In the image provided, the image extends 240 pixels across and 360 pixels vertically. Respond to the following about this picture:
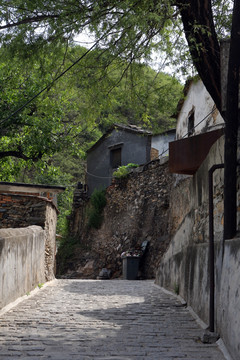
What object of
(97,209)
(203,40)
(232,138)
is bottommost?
(97,209)

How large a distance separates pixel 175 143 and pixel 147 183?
506 inches

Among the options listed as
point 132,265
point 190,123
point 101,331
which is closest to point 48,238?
point 101,331

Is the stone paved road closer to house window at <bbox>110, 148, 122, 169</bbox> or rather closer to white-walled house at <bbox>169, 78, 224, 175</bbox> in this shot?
white-walled house at <bbox>169, 78, 224, 175</bbox>

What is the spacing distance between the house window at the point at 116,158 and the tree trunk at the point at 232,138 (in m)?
22.1

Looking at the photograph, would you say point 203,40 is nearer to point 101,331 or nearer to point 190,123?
point 101,331

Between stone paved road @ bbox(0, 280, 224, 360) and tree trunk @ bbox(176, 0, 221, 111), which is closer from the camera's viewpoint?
stone paved road @ bbox(0, 280, 224, 360)

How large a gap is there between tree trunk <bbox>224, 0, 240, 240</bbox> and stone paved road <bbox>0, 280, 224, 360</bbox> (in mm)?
1217

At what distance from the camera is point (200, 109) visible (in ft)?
48.4

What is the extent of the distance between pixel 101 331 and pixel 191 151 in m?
2.96

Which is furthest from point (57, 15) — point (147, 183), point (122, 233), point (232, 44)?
point (122, 233)

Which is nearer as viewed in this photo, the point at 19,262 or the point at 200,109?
the point at 19,262

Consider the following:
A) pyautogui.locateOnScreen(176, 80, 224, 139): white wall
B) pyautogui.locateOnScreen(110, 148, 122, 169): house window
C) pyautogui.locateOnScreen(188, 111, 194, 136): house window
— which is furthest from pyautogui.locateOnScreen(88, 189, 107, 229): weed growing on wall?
pyautogui.locateOnScreen(188, 111, 194, 136): house window

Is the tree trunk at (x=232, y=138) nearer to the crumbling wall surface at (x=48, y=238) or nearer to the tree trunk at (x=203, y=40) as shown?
the tree trunk at (x=203, y=40)

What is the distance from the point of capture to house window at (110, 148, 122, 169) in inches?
1052
